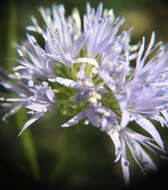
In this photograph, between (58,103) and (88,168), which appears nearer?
(58,103)

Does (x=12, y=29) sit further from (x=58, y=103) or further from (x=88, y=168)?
(x=88, y=168)

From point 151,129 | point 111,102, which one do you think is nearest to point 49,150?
point 111,102

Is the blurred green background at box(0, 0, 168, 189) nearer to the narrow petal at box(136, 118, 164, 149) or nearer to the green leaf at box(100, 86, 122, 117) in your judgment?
the green leaf at box(100, 86, 122, 117)

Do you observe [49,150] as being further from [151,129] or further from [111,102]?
[151,129]

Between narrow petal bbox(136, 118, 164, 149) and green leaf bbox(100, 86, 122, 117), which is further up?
green leaf bbox(100, 86, 122, 117)

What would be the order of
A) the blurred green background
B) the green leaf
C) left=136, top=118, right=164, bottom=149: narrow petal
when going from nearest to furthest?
left=136, top=118, right=164, bottom=149: narrow petal → the green leaf → the blurred green background

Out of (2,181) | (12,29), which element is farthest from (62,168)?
(12,29)

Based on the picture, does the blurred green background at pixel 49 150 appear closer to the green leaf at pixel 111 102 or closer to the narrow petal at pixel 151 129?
the green leaf at pixel 111 102

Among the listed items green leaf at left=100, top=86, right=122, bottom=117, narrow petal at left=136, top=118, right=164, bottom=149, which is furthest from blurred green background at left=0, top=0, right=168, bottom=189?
narrow petal at left=136, top=118, right=164, bottom=149
